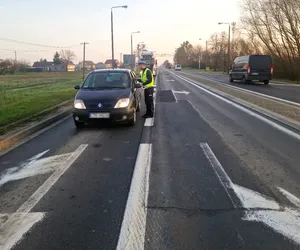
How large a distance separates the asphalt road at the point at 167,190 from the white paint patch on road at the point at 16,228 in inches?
0.9

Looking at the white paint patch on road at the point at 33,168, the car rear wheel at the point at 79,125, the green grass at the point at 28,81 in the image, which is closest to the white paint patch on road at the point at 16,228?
the white paint patch on road at the point at 33,168

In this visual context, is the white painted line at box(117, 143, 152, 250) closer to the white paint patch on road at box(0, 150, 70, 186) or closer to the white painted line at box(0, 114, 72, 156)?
the white paint patch on road at box(0, 150, 70, 186)

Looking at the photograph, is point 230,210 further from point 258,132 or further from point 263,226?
point 258,132

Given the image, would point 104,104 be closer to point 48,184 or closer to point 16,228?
point 48,184

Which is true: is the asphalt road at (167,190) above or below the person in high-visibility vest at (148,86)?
below

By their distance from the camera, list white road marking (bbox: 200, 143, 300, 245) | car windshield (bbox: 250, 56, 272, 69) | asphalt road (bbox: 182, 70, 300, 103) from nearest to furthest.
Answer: white road marking (bbox: 200, 143, 300, 245), asphalt road (bbox: 182, 70, 300, 103), car windshield (bbox: 250, 56, 272, 69)

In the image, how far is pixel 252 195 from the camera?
14.1 ft

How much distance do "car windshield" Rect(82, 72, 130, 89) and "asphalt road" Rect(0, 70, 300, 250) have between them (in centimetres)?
225

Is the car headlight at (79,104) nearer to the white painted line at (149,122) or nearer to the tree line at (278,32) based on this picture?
the white painted line at (149,122)

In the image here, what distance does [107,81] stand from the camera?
10.1 metres

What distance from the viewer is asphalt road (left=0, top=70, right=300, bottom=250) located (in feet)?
10.9

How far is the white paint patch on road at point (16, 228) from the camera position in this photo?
10.6ft

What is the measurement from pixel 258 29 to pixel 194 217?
39.6 meters

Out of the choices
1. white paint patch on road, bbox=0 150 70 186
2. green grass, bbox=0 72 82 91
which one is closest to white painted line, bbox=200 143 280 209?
white paint patch on road, bbox=0 150 70 186
